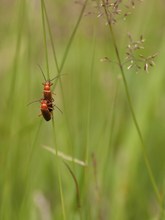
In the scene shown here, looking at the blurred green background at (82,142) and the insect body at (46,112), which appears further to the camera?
the blurred green background at (82,142)

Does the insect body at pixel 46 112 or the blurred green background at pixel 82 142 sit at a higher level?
the blurred green background at pixel 82 142

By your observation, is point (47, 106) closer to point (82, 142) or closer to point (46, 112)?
point (46, 112)

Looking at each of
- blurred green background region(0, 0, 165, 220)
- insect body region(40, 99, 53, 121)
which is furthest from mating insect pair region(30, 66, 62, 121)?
blurred green background region(0, 0, 165, 220)

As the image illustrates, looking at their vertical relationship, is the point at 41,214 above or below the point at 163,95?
below

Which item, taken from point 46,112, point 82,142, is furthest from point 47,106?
point 82,142

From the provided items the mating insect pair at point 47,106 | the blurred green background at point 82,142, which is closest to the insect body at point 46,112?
the mating insect pair at point 47,106

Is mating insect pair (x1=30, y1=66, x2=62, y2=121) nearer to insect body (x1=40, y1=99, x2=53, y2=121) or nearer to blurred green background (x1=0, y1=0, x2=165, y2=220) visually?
insect body (x1=40, y1=99, x2=53, y2=121)

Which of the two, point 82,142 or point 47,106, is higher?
point 82,142

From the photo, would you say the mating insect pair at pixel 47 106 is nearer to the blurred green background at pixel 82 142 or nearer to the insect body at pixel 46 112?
the insect body at pixel 46 112

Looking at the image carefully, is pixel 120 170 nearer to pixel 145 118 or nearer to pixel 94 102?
pixel 145 118

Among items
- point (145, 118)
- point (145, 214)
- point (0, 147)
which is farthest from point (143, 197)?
point (0, 147)

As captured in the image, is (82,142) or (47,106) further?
(82,142)
